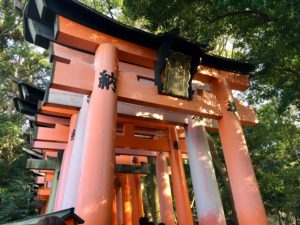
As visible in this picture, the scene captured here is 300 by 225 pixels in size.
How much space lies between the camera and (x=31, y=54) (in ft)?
69.4

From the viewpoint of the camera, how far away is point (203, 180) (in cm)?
820

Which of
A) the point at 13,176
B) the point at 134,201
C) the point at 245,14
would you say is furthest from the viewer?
the point at 13,176

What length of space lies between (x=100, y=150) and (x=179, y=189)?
5494 mm

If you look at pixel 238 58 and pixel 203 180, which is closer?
pixel 203 180

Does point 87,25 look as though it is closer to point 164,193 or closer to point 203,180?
point 203,180

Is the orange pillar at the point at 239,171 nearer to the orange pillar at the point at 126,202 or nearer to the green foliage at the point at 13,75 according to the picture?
the orange pillar at the point at 126,202

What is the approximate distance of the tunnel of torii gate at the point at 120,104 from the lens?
4.90m

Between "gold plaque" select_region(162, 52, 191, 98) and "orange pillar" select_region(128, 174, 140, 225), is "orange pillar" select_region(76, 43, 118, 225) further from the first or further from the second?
"orange pillar" select_region(128, 174, 140, 225)

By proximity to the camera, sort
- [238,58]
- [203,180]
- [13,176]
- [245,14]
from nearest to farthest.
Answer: [245,14]
[203,180]
[238,58]
[13,176]

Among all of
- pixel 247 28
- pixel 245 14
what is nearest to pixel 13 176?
pixel 247 28

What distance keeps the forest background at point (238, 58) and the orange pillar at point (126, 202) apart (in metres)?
5.62

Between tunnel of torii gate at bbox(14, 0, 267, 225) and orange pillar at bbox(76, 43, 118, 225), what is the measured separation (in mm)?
17

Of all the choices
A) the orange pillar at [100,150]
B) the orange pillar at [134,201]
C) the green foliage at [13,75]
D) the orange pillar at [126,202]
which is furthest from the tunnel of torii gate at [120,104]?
the green foliage at [13,75]

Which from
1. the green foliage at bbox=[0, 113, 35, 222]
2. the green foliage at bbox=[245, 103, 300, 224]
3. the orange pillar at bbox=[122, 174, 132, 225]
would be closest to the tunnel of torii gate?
the green foliage at bbox=[0, 113, 35, 222]
